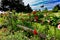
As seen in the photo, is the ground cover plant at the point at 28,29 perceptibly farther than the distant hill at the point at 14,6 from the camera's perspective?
No

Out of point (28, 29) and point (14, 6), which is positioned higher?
point (28, 29)

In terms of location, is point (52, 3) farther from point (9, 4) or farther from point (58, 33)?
point (58, 33)

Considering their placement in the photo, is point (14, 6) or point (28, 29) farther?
point (14, 6)

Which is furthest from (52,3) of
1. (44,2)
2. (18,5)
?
(18,5)

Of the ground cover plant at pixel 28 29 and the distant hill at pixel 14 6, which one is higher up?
the ground cover plant at pixel 28 29

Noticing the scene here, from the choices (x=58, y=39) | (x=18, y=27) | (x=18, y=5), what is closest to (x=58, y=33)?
(x=58, y=39)

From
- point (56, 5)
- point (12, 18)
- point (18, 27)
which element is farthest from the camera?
point (56, 5)

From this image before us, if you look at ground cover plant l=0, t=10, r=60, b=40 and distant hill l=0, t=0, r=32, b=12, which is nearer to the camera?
ground cover plant l=0, t=10, r=60, b=40

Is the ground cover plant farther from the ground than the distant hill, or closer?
farther from the ground

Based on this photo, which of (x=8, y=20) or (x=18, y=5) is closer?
(x=8, y=20)

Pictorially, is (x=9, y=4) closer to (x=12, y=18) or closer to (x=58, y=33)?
(x=12, y=18)

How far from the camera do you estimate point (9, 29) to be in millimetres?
10078

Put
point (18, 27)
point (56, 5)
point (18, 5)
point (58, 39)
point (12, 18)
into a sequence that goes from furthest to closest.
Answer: point (18, 5), point (56, 5), point (12, 18), point (18, 27), point (58, 39)

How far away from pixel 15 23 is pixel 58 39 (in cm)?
317
